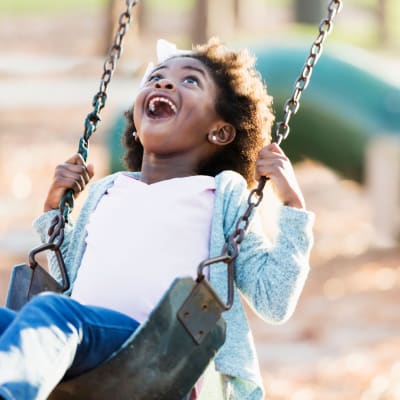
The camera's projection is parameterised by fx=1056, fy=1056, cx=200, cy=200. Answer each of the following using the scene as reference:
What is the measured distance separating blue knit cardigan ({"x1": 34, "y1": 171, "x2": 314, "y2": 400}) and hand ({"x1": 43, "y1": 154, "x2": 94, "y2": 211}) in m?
0.43

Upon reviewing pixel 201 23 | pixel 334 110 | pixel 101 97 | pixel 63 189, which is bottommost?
pixel 201 23

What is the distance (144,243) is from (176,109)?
422mm

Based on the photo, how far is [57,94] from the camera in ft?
43.0

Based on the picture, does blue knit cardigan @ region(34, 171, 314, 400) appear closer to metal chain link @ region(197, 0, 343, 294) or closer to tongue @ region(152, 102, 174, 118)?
metal chain link @ region(197, 0, 343, 294)

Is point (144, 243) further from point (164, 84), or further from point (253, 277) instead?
point (164, 84)

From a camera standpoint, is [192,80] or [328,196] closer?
[192,80]

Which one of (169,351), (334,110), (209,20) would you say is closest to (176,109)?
(169,351)

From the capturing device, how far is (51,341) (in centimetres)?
224

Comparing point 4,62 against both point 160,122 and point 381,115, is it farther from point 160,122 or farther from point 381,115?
point 160,122

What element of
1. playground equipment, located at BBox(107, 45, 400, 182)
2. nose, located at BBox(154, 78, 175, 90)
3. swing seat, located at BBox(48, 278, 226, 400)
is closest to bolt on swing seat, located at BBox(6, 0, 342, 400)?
swing seat, located at BBox(48, 278, 226, 400)

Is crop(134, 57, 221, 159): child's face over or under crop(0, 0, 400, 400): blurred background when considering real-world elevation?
over

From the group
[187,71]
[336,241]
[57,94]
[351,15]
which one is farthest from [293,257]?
[351,15]

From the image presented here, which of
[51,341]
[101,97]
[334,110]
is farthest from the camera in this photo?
[334,110]

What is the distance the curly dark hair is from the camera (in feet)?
9.83
